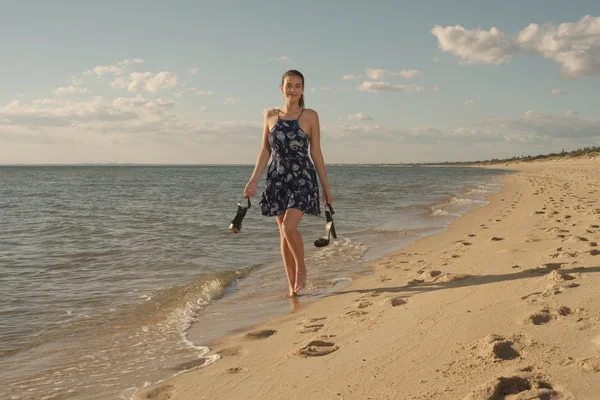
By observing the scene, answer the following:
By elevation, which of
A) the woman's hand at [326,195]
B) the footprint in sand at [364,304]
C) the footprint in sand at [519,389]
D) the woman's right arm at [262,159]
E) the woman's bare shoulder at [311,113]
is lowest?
the footprint in sand at [364,304]

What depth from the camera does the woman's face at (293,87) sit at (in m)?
4.36

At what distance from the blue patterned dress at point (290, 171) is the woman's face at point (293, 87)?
0.74ft

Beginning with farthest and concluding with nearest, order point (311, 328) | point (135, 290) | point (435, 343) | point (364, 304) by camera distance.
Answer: point (135, 290) → point (364, 304) → point (311, 328) → point (435, 343)

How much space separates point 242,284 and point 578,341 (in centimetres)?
385

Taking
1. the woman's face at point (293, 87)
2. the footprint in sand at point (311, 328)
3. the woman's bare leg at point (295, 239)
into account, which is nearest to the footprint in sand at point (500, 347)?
the footprint in sand at point (311, 328)

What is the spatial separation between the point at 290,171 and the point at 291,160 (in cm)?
10

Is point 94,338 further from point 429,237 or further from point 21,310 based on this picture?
point 429,237

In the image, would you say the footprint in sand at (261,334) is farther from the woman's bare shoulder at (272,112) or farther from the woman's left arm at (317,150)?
the woman's bare shoulder at (272,112)

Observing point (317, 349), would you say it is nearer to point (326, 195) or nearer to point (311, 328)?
point (311, 328)

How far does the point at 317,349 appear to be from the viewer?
298 cm

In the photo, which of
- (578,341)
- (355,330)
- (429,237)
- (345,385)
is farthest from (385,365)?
(429,237)

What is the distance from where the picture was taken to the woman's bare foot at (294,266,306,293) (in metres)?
4.79

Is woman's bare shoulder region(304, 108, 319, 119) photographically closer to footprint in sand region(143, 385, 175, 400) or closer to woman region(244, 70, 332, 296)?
woman region(244, 70, 332, 296)

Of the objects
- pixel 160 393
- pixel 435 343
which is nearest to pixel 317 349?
pixel 435 343
